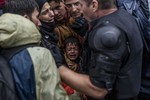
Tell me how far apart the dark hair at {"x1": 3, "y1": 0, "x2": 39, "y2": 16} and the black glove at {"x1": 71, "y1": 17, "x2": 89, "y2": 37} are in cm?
84

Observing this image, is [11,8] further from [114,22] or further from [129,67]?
[129,67]

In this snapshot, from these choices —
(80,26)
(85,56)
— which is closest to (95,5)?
(85,56)

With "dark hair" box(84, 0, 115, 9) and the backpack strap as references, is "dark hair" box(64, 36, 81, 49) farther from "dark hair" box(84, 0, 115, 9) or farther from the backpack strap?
the backpack strap

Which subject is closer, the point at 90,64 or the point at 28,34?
the point at 28,34

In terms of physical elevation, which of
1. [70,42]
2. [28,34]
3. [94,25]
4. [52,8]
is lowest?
[70,42]

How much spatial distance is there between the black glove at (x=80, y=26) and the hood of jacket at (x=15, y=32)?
61.2 inches

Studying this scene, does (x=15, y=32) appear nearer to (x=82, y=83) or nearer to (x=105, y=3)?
(x=82, y=83)

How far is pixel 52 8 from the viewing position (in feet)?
14.4

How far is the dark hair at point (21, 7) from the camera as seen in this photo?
323cm

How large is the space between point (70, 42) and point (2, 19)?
191 cm

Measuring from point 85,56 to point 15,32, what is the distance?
92 centimetres

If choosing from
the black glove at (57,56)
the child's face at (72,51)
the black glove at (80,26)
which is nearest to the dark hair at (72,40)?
the child's face at (72,51)

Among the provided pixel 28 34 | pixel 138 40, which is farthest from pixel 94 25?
pixel 28 34

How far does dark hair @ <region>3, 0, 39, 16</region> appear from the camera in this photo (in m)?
3.23
